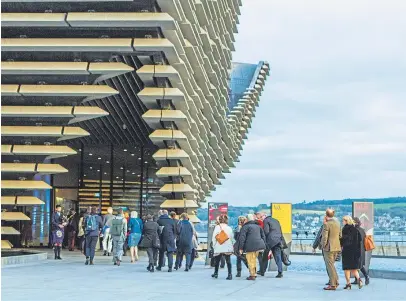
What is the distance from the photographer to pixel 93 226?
23.8 m

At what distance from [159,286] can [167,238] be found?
6069mm

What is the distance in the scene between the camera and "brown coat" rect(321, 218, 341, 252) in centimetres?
1549

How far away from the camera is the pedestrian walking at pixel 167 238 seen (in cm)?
2138

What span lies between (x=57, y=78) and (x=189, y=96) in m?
6.21

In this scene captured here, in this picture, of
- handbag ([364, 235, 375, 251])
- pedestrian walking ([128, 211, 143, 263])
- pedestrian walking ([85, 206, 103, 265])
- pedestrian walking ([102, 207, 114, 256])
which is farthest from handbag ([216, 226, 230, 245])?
pedestrian walking ([102, 207, 114, 256])

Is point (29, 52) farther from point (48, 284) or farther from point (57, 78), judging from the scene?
point (48, 284)

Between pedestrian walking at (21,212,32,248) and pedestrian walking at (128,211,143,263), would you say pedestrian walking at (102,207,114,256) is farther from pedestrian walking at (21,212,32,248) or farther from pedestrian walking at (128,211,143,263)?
pedestrian walking at (21,212,32,248)

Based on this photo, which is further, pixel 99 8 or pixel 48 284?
pixel 99 8

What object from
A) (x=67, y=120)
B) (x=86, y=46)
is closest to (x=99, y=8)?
(x=86, y=46)

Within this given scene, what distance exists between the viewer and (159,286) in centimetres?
1548

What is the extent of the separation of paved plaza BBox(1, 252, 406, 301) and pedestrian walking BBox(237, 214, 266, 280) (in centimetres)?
40

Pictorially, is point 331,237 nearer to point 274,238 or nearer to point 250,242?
point 250,242

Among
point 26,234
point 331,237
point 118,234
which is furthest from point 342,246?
point 26,234

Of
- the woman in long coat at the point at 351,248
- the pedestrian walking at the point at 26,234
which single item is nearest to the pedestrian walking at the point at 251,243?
the woman in long coat at the point at 351,248
